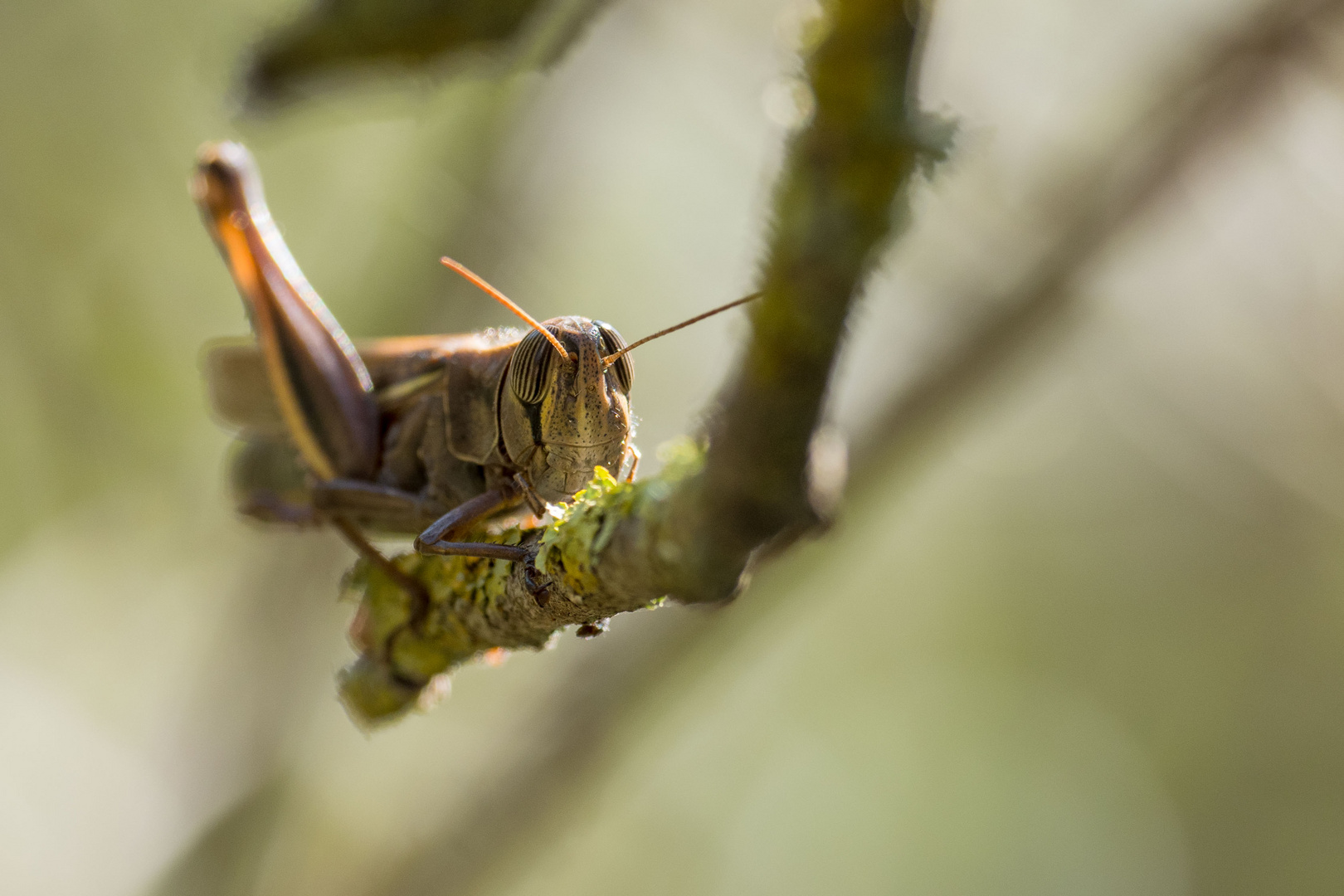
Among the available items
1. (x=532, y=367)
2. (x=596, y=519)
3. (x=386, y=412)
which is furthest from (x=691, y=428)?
(x=596, y=519)

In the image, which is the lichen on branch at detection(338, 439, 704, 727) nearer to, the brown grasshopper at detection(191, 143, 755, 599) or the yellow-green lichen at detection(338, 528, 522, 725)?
the yellow-green lichen at detection(338, 528, 522, 725)

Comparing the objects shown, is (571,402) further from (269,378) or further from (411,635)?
(269,378)

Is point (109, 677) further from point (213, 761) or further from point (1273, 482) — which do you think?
point (1273, 482)

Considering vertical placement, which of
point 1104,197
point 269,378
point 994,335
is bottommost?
point 269,378

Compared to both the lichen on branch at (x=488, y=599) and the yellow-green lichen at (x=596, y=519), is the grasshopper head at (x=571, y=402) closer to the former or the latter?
the lichen on branch at (x=488, y=599)

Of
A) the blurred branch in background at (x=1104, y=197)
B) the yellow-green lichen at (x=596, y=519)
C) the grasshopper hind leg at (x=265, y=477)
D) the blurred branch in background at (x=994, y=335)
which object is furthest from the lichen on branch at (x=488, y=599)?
the blurred branch in background at (x=1104, y=197)

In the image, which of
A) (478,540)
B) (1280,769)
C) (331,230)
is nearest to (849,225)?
(478,540)
